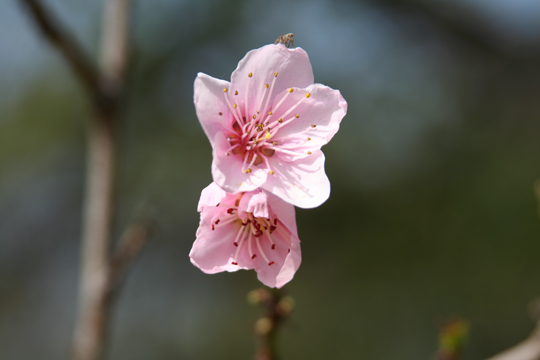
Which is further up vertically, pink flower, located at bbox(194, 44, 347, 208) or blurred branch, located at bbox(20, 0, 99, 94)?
blurred branch, located at bbox(20, 0, 99, 94)

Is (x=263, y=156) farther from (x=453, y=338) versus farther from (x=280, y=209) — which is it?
(x=453, y=338)

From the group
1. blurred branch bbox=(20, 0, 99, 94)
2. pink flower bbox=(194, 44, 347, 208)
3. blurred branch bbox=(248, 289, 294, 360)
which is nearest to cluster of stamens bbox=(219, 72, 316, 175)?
pink flower bbox=(194, 44, 347, 208)

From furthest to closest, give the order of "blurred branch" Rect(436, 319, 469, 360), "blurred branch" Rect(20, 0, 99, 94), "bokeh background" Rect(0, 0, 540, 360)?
"bokeh background" Rect(0, 0, 540, 360) → "blurred branch" Rect(20, 0, 99, 94) → "blurred branch" Rect(436, 319, 469, 360)

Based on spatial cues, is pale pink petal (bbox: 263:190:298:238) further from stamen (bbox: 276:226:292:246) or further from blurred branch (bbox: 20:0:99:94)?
blurred branch (bbox: 20:0:99:94)

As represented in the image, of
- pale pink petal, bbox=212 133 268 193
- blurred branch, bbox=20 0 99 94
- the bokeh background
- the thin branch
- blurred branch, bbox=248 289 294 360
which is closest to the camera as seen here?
pale pink petal, bbox=212 133 268 193

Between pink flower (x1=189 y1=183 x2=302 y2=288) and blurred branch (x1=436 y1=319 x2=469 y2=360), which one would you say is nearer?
pink flower (x1=189 y1=183 x2=302 y2=288)

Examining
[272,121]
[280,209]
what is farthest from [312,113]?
[280,209]

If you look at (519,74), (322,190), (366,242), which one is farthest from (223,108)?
(519,74)
